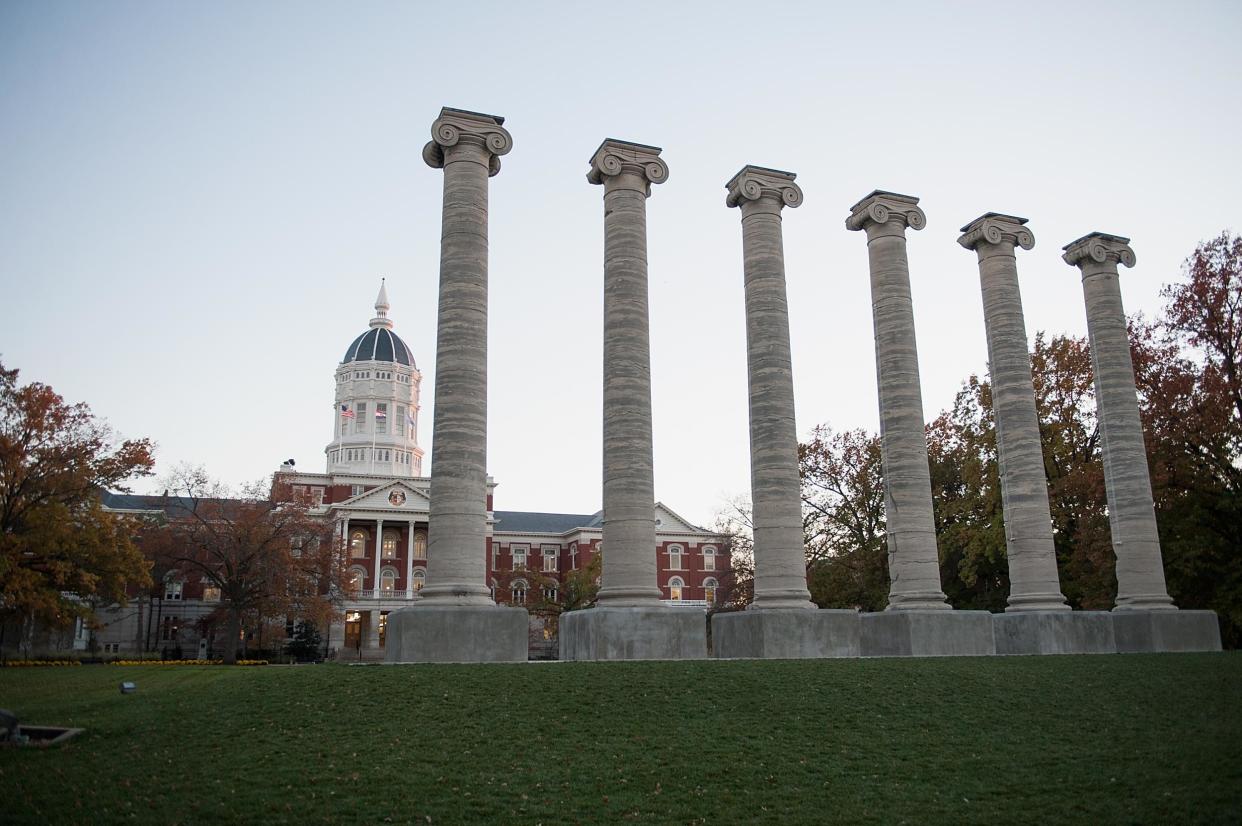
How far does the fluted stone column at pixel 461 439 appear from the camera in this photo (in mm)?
28344

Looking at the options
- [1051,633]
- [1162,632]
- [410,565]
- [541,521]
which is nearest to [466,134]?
[1051,633]

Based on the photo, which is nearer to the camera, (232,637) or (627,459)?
(627,459)

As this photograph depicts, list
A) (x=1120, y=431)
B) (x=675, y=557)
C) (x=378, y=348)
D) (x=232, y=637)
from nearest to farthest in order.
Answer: (x=1120, y=431) → (x=232, y=637) → (x=675, y=557) → (x=378, y=348)

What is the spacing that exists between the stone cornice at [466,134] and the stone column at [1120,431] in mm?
27361

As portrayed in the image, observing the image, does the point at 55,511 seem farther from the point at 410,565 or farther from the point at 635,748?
the point at 410,565

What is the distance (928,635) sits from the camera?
115 ft

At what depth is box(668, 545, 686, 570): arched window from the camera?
116500mm

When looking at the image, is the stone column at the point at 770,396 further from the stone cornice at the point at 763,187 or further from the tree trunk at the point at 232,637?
the tree trunk at the point at 232,637

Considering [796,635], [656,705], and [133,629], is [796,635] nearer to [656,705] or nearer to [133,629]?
[656,705]

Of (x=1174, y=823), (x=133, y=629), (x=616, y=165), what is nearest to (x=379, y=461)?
(x=133, y=629)

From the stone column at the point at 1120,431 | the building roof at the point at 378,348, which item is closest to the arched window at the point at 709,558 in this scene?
the building roof at the point at 378,348

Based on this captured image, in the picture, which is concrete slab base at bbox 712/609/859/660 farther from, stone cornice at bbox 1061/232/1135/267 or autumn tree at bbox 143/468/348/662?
autumn tree at bbox 143/468/348/662

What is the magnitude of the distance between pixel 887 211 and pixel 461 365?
19392mm

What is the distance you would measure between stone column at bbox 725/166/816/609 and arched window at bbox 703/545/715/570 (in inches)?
3277
